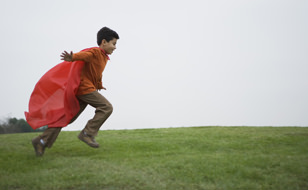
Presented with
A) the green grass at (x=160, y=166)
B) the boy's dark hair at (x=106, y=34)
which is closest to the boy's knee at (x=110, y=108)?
the green grass at (x=160, y=166)

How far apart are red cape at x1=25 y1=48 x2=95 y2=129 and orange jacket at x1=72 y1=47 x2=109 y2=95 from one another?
0.35 feet

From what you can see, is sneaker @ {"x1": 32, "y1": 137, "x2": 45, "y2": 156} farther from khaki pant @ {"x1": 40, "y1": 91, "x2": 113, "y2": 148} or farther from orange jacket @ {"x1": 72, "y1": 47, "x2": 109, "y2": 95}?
orange jacket @ {"x1": 72, "y1": 47, "x2": 109, "y2": 95}

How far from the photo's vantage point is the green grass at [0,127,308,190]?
132 inches

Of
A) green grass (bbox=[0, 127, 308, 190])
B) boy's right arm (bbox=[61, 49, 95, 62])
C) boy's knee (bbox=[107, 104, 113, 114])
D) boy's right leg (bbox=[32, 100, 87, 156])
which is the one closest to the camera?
green grass (bbox=[0, 127, 308, 190])

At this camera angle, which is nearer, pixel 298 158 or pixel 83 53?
pixel 298 158

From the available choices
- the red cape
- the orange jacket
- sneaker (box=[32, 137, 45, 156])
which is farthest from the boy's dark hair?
sneaker (box=[32, 137, 45, 156])

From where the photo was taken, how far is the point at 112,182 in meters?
3.38

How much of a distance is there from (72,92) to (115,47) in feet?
3.90

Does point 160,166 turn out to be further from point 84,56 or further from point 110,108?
point 84,56

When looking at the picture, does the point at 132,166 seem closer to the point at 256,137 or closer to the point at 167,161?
the point at 167,161

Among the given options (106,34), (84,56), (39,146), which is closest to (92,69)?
(84,56)

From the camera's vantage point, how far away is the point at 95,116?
5.05 meters

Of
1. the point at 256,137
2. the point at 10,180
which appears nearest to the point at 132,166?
the point at 10,180

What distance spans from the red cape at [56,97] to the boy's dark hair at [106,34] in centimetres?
60
